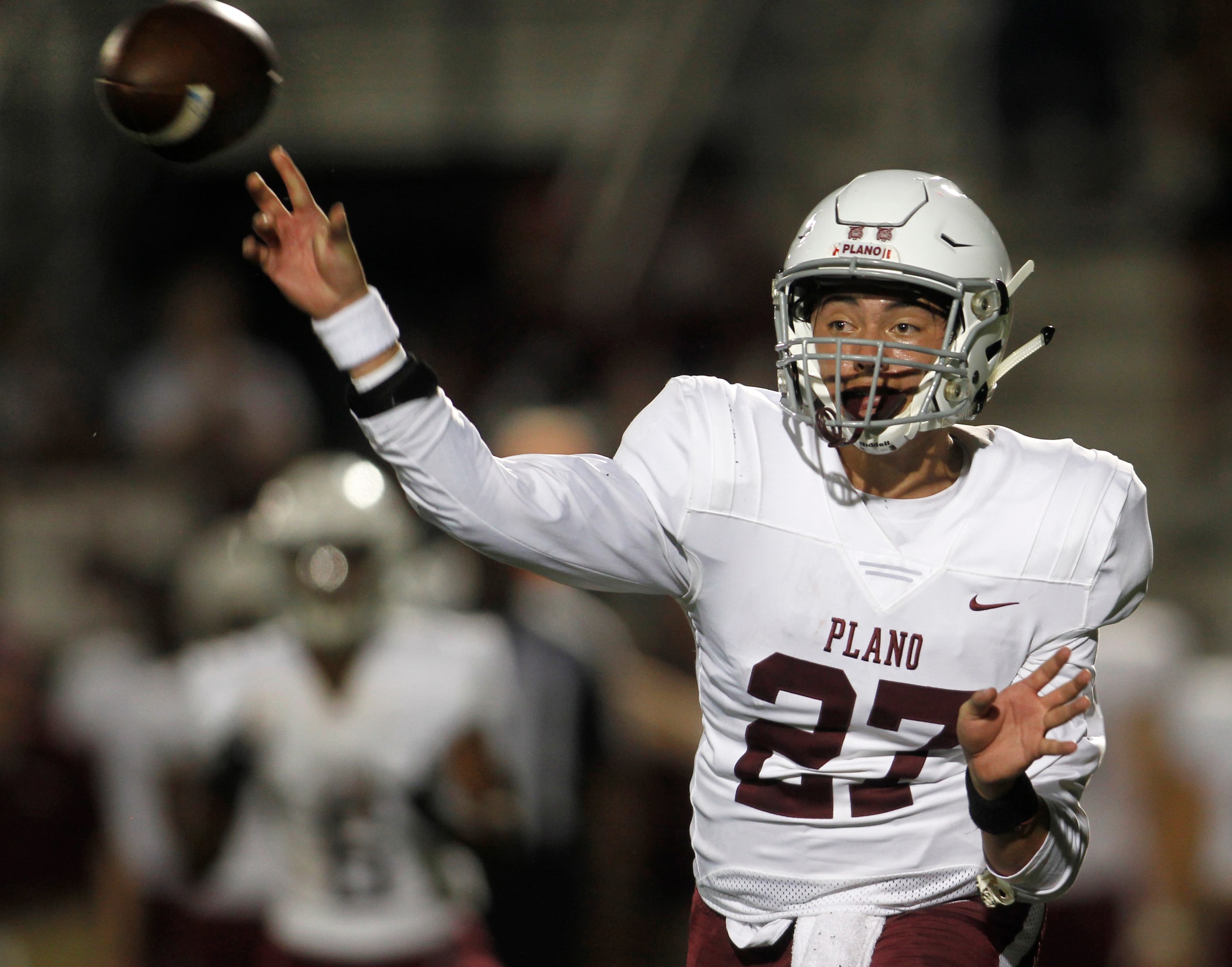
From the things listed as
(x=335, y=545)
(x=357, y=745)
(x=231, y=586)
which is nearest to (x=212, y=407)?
(x=231, y=586)

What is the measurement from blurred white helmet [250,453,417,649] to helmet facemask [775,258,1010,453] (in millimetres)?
2496

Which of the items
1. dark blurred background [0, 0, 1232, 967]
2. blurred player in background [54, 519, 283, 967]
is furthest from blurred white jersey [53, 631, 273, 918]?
dark blurred background [0, 0, 1232, 967]

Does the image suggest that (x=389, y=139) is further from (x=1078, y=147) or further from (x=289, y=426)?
(x=1078, y=147)

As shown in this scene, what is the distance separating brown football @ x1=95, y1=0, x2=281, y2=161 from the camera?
279 cm

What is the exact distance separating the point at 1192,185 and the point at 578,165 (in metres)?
2.95

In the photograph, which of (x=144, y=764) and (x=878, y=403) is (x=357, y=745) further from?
(x=878, y=403)

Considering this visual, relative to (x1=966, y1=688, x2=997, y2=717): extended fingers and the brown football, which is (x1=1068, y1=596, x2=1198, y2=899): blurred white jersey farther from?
the brown football

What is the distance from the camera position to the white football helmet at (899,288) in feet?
8.59

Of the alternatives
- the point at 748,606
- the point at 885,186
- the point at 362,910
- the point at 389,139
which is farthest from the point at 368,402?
the point at 389,139

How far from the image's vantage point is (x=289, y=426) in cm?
738

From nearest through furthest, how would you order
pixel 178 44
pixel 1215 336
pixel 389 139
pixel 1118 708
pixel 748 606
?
pixel 748 606, pixel 178 44, pixel 1118 708, pixel 1215 336, pixel 389 139

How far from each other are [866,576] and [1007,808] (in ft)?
1.35

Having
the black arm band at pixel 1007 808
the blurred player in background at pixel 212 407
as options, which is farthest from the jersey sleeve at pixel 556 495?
the blurred player in background at pixel 212 407

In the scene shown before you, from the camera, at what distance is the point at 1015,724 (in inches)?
94.4
